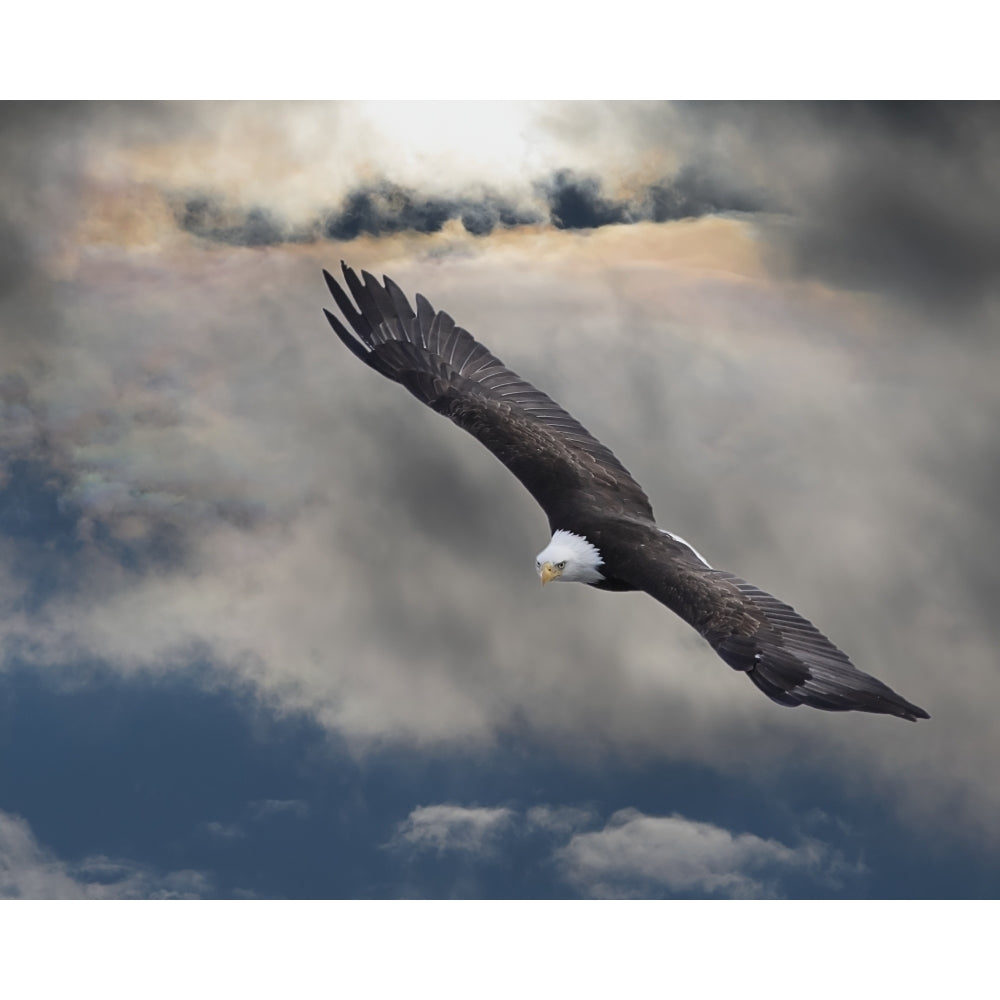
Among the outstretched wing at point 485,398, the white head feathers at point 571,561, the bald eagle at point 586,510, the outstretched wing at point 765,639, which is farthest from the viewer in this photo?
the outstretched wing at point 485,398

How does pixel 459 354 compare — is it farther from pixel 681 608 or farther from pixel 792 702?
pixel 792 702

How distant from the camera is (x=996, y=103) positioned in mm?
15133

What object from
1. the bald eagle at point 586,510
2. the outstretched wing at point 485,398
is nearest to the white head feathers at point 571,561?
the bald eagle at point 586,510

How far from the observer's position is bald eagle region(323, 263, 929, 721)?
9.23m

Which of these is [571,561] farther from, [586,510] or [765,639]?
[765,639]

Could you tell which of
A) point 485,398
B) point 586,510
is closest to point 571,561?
point 586,510

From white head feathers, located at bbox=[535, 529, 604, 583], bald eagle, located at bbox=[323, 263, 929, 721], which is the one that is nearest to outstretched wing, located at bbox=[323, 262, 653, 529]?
bald eagle, located at bbox=[323, 263, 929, 721]

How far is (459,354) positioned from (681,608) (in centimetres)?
389

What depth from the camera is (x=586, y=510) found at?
1158cm

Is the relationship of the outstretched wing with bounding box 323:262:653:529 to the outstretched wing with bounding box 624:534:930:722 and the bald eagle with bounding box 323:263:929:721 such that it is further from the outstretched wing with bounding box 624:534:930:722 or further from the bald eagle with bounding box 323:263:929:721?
the outstretched wing with bounding box 624:534:930:722

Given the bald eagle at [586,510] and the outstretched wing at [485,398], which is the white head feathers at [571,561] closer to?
the bald eagle at [586,510]

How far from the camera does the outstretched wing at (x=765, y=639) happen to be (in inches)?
352

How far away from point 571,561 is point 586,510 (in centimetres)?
53

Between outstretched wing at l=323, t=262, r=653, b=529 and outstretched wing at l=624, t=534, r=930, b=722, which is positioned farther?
outstretched wing at l=323, t=262, r=653, b=529
